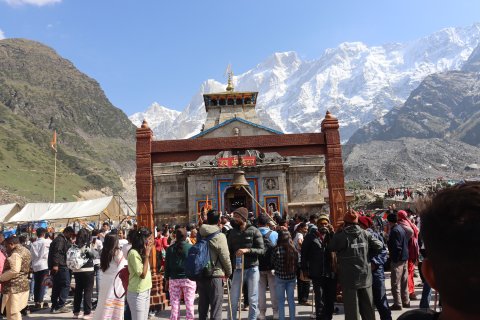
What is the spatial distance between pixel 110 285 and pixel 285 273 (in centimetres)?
278

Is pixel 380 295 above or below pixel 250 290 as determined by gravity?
below

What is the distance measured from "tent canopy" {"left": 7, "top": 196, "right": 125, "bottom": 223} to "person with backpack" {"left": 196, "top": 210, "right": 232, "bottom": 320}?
1711 centimetres

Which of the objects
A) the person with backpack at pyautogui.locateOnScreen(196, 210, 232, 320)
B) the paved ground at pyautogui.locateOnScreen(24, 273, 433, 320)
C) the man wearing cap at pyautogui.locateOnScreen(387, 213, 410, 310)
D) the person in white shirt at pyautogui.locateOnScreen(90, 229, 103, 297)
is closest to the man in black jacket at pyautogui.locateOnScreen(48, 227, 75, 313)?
the paved ground at pyautogui.locateOnScreen(24, 273, 433, 320)

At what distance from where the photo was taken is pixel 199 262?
5.74m

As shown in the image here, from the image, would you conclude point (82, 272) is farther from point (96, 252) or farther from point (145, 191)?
point (145, 191)

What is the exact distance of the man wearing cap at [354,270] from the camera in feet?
18.8

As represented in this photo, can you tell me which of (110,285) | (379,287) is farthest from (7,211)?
(379,287)

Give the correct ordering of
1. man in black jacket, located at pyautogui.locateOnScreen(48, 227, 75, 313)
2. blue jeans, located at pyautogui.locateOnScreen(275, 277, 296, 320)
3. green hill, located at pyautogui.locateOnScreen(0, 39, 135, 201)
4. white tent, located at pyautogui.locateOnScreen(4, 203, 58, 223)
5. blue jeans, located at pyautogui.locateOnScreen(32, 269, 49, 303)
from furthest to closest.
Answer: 1. green hill, located at pyautogui.locateOnScreen(0, 39, 135, 201)
2. white tent, located at pyautogui.locateOnScreen(4, 203, 58, 223)
3. blue jeans, located at pyautogui.locateOnScreen(32, 269, 49, 303)
4. man in black jacket, located at pyautogui.locateOnScreen(48, 227, 75, 313)
5. blue jeans, located at pyautogui.locateOnScreen(275, 277, 296, 320)

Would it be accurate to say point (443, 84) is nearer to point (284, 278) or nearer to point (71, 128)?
point (71, 128)

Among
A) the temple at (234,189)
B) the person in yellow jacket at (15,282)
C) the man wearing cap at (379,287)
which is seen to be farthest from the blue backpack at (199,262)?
the temple at (234,189)

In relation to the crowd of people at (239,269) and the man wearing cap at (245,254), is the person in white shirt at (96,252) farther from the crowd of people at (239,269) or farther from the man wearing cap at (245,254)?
the man wearing cap at (245,254)

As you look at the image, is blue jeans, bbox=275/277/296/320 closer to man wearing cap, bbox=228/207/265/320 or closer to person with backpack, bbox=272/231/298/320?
person with backpack, bbox=272/231/298/320

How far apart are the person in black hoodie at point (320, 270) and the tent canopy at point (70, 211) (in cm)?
1694

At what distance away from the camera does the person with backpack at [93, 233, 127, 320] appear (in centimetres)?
603
